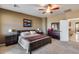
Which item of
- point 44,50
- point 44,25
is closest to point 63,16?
point 44,25

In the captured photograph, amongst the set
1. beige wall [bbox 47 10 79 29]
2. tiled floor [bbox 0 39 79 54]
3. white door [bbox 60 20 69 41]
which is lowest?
tiled floor [bbox 0 39 79 54]

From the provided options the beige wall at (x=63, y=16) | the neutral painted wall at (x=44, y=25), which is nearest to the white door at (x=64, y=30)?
the beige wall at (x=63, y=16)

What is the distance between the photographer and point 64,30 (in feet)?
13.8

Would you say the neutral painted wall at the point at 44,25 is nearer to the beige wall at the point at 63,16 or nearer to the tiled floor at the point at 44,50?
the beige wall at the point at 63,16

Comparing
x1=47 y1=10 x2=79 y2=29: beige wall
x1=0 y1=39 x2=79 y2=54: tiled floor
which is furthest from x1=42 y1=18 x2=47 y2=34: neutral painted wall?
x1=0 y1=39 x2=79 y2=54: tiled floor

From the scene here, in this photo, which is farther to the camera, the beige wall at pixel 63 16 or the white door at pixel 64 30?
the white door at pixel 64 30

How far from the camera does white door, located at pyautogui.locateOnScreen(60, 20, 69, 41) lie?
3946 mm

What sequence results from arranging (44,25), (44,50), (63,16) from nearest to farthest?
(44,50) → (63,16) → (44,25)

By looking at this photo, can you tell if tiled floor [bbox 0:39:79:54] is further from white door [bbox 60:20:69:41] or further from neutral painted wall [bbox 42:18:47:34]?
neutral painted wall [bbox 42:18:47:34]

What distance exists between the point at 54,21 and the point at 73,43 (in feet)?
5.64

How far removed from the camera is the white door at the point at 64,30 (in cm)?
395

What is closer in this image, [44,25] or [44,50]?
[44,50]

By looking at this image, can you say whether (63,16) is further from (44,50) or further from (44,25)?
(44,50)
